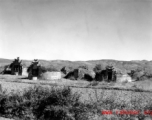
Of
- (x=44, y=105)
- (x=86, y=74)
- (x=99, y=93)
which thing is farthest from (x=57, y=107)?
(x=86, y=74)

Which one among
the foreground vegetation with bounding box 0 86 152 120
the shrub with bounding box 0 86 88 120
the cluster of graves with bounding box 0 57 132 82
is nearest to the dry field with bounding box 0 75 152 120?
the foreground vegetation with bounding box 0 86 152 120

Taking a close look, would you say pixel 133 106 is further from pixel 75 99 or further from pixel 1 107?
pixel 1 107

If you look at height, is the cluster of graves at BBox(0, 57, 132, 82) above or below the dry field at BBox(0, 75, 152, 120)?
above

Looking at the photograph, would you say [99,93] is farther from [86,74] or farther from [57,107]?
[86,74]

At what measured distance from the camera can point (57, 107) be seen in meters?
11.8

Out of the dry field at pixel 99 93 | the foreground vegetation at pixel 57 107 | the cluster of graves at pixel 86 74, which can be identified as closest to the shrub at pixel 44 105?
the foreground vegetation at pixel 57 107

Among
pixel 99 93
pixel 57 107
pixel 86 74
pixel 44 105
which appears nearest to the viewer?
pixel 57 107

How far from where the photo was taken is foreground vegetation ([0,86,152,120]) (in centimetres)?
1168

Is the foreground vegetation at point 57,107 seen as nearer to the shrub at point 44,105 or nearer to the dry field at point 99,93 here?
the shrub at point 44,105

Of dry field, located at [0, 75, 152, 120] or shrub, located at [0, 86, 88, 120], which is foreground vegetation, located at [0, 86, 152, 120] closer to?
shrub, located at [0, 86, 88, 120]

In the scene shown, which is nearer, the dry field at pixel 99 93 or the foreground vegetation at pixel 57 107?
the foreground vegetation at pixel 57 107

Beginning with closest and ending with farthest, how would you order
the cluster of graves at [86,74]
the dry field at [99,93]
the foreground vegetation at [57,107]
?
the foreground vegetation at [57,107], the dry field at [99,93], the cluster of graves at [86,74]

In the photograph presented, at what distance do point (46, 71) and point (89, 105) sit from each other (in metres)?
34.4

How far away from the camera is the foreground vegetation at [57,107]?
1168cm
